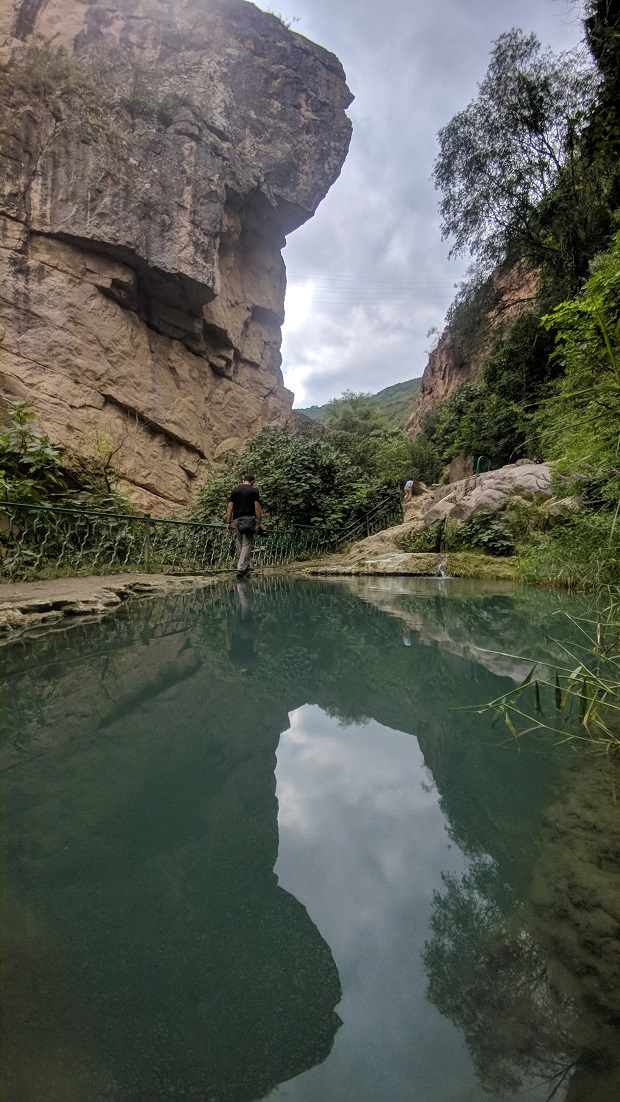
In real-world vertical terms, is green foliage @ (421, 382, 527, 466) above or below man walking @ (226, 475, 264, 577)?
above

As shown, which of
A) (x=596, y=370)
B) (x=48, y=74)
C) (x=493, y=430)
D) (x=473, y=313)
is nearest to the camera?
(x=596, y=370)

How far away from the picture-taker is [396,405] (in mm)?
61719

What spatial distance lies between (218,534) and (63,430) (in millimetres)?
6334

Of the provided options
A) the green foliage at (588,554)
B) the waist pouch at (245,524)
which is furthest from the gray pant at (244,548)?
the green foliage at (588,554)

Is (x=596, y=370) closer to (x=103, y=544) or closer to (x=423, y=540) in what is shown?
(x=103, y=544)

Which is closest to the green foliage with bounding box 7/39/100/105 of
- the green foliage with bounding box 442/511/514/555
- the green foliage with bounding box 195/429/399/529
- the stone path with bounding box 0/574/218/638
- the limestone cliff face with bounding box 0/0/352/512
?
the limestone cliff face with bounding box 0/0/352/512

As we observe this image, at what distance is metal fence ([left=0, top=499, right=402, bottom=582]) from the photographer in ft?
18.8

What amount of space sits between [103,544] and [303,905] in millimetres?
6602

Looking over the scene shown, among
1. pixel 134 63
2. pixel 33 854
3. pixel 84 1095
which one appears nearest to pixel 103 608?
pixel 33 854

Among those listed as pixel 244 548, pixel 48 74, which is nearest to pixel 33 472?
pixel 244 548

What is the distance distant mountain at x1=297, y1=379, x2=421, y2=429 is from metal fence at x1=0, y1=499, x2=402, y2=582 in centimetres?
3113

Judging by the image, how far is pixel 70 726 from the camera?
79.6 inches

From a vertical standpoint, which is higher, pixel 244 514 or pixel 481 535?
pixel 244 514

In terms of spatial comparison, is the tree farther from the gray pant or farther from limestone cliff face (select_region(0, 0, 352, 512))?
the gray pant
